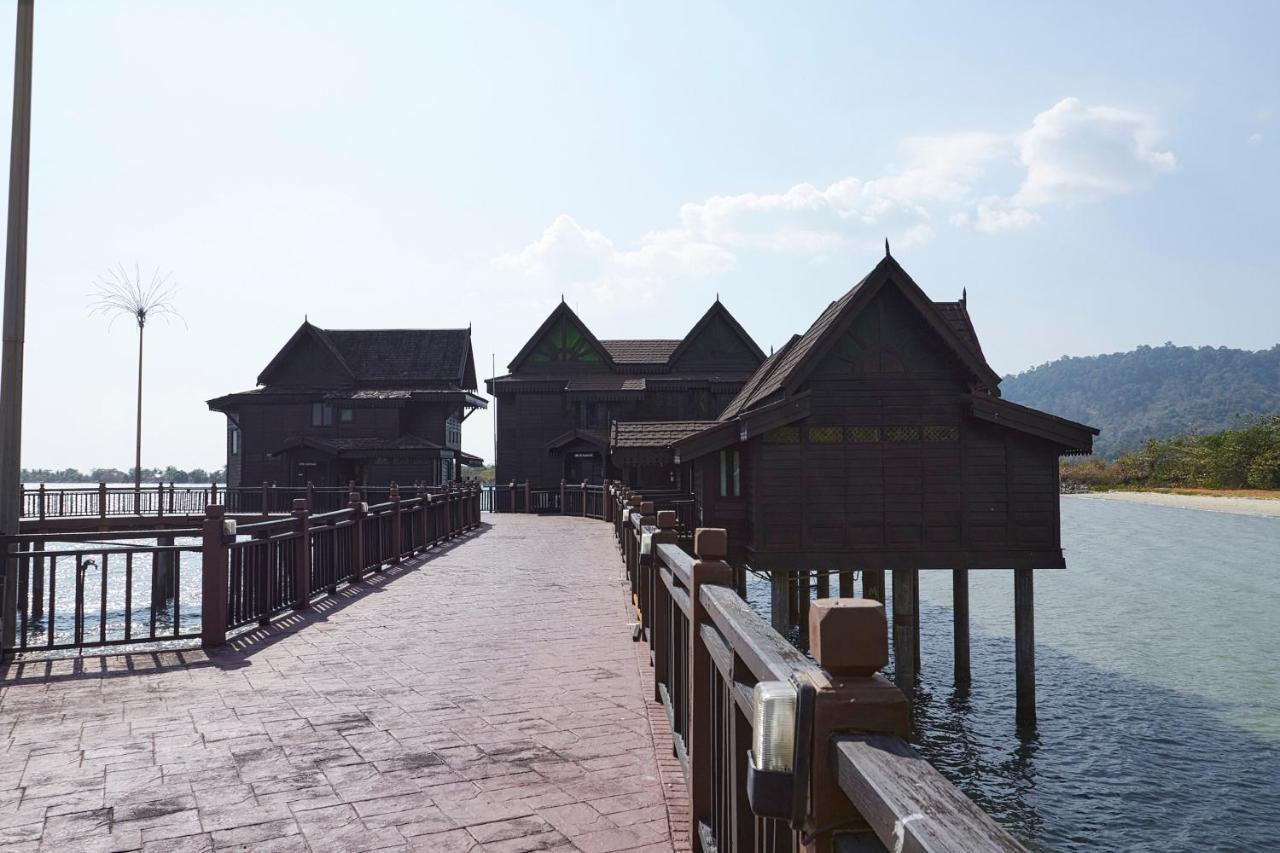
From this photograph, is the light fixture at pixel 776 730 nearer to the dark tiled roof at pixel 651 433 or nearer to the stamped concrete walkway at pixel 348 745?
the stamped concrete walkway at pixel 348 745

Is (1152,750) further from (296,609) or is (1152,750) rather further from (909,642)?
(296,609)

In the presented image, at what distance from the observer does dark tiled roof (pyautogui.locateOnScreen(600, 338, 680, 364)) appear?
158ft

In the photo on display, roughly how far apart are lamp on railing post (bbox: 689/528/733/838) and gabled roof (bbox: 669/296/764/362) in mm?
42190

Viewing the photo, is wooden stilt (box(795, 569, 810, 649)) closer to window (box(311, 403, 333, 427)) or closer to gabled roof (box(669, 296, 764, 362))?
gabled roof (box(669, 296, 764, 362))

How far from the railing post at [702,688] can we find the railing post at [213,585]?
6755 millimetres

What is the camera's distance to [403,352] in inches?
1921

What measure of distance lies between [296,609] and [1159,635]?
23.1 meters

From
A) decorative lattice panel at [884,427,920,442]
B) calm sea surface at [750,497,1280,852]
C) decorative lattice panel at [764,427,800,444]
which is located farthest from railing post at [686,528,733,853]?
decorative lattice panel at [884,427,920,442]

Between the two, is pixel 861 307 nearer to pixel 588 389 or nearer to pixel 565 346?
pixel 588 389

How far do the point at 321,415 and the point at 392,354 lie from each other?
5.47 meters

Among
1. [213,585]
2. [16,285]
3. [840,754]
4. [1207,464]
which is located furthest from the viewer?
[1207,464]

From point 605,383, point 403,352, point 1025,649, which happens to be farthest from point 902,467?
point 403,352

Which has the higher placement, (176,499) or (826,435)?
(826,435)

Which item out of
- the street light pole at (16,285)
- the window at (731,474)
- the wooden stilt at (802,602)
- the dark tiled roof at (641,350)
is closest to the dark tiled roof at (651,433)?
the wooden stilt at (802,602)
